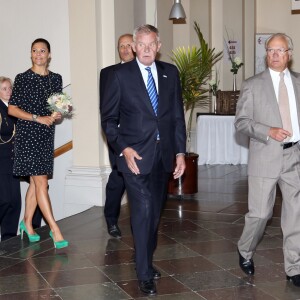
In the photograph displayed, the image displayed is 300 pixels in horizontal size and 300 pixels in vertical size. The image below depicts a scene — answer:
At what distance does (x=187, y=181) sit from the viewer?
359 inches

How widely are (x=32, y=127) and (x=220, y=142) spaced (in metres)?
7.02

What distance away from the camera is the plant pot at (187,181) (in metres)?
9.06

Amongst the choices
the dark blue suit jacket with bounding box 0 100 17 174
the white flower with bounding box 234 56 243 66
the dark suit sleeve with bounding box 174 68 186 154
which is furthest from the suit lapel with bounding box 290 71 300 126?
the white flower with bounding box 234 56 243 66

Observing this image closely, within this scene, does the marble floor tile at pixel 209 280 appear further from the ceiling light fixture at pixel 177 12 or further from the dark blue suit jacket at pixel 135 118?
the ceiling light fixture at pixel 177 12

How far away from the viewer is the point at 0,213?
7.70 m

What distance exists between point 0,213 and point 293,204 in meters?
3.91

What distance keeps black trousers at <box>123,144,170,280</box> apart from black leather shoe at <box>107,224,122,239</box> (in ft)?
6.06

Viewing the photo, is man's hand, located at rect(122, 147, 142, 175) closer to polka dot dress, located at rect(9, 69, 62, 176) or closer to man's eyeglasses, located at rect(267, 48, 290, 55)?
man's eyeglasses, located at rect(267, 48, 290, 55)

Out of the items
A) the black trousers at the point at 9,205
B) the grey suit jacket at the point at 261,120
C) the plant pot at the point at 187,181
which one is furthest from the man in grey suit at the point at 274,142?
the plant pot at the point at 187,181

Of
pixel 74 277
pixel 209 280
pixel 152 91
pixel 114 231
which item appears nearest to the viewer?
pixel 152 91

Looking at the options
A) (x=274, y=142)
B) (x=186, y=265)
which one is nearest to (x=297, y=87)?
(x=274, y=142)

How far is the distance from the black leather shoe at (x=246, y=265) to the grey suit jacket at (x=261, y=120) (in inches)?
29.7

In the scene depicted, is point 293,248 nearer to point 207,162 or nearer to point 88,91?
point 88,91

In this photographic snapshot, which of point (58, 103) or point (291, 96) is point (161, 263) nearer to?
point (58, 103)
